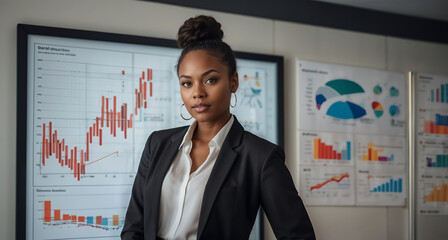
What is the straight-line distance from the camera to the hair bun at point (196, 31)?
1.47m

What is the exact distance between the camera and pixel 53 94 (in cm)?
238

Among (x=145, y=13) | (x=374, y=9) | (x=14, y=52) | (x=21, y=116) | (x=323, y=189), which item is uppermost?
(x=374, y=9)

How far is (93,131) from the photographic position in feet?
8.08

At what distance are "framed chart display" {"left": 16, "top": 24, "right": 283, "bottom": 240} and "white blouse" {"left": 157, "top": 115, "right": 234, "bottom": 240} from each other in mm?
1128

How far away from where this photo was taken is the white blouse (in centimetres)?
134

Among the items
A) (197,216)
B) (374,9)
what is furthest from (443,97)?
(197,216)

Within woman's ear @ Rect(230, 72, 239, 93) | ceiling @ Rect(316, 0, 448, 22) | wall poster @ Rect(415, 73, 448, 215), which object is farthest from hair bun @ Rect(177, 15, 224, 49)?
wall poster @ Rect(415, 73, 448, 215)

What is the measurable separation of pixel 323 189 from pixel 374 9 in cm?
131

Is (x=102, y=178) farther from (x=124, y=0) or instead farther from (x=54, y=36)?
(x=124, y=0)

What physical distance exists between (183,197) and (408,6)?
8.39 ft

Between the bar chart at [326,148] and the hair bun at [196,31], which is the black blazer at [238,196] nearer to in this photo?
the hair bun at [196,31]

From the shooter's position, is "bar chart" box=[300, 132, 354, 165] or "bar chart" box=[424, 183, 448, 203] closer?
"bar chart" box=[300, 132, 354, 165]

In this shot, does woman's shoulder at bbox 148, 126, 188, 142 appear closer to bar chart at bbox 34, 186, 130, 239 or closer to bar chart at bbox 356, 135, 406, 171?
bar chart at bbox 34, 186, 130, 239

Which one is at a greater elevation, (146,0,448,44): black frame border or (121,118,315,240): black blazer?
(146,0,448,44): black frame border
